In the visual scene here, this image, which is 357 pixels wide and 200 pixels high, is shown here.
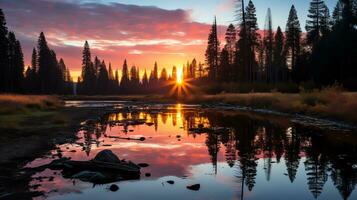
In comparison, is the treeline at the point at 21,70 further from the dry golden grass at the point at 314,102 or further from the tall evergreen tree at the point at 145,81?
the tall evergreen tree at the point at 145,81

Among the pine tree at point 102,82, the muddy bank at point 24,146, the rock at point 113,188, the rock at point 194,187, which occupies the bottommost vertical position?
the rock at point 194,187

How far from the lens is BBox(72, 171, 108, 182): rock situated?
459 inches

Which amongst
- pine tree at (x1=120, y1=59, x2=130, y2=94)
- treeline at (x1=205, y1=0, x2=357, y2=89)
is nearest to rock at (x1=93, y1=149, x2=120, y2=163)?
treeline at (x1=205, y1=0, x2=357, y2=89)

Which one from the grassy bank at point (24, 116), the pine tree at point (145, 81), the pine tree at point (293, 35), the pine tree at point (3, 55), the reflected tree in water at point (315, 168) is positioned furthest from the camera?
the pine tree at point (145, 81)

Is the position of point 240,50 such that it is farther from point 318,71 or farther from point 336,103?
point 336,103

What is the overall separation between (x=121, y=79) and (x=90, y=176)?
5473 inches

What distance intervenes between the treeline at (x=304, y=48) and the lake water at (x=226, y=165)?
2930cm

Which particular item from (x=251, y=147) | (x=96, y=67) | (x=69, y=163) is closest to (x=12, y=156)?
(x=69, y=163)

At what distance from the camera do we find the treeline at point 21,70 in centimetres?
7322

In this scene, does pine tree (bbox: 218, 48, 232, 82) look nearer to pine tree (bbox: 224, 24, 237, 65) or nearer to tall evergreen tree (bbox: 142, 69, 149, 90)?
pine tree (bbox: 224, 24, 237, 65)

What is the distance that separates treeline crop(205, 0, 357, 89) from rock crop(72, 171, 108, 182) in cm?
3945

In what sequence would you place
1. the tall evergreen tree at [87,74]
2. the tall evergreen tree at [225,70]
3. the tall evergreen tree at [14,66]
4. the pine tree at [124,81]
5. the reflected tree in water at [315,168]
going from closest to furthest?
the reflected tree in water at [315,168], the tall evergreen tree at [225,70], the tall evergreen tree at [14,66], the tall evergreen tree at [87,74], the pine tree at [124,81]

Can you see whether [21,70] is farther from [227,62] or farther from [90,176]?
[90,176]

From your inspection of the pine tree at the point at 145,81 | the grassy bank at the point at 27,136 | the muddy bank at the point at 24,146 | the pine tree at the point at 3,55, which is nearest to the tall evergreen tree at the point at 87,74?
the pine tree at the point at 145,81
